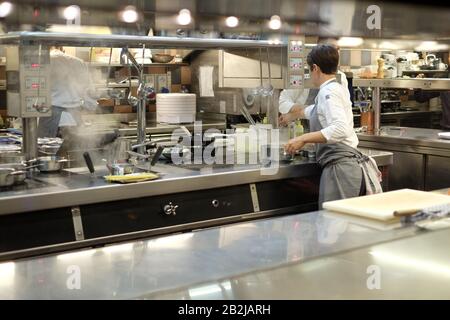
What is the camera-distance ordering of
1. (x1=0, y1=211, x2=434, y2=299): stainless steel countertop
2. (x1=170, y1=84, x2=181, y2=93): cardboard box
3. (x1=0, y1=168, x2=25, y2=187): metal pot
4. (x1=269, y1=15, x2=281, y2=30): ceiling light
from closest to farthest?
(x1=0, y1=211, x2=434, y2=299): stainless steel countertop < (x1=0, y1=168, x2=25, y2=187): metal pot < (x1=269, y1=15, x2=281, y2=30): ceiling light < (x1=170, y1=84, x2=181, y2=93): cardboard box

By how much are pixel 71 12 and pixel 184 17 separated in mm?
707

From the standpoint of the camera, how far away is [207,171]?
3.23m

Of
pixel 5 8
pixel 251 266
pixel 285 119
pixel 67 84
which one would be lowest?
pixel 251 266

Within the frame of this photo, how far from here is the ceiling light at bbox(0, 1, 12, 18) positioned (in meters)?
3.97

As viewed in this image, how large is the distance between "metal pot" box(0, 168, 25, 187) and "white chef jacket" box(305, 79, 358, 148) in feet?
5.36

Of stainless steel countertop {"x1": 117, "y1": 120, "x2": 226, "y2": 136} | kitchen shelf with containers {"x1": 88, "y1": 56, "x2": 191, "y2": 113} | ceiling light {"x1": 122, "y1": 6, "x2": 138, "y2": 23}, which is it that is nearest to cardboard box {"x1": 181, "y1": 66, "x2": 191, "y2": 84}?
kitchen shelf with containers {"x1": 88, "y1": 56, "x2": 191, "y2": 113}

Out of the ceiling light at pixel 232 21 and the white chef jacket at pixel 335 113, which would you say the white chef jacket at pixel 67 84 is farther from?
the white chef jacket at pixel 335 113

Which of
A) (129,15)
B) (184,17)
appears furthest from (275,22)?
(129,15)

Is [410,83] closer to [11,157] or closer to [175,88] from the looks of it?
[175,88]

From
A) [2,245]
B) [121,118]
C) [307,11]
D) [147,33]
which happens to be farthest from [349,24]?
[2,245]

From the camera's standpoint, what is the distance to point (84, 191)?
273cm

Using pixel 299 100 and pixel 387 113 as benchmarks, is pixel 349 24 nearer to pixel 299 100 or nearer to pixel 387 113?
pixel 299 100

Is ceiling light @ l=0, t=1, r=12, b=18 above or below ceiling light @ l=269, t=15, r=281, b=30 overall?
above

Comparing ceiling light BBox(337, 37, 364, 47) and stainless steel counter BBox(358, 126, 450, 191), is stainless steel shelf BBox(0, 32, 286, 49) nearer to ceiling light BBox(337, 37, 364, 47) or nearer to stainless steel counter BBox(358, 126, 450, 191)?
stainless steel counter BBox(358, 126, 450, 191)
